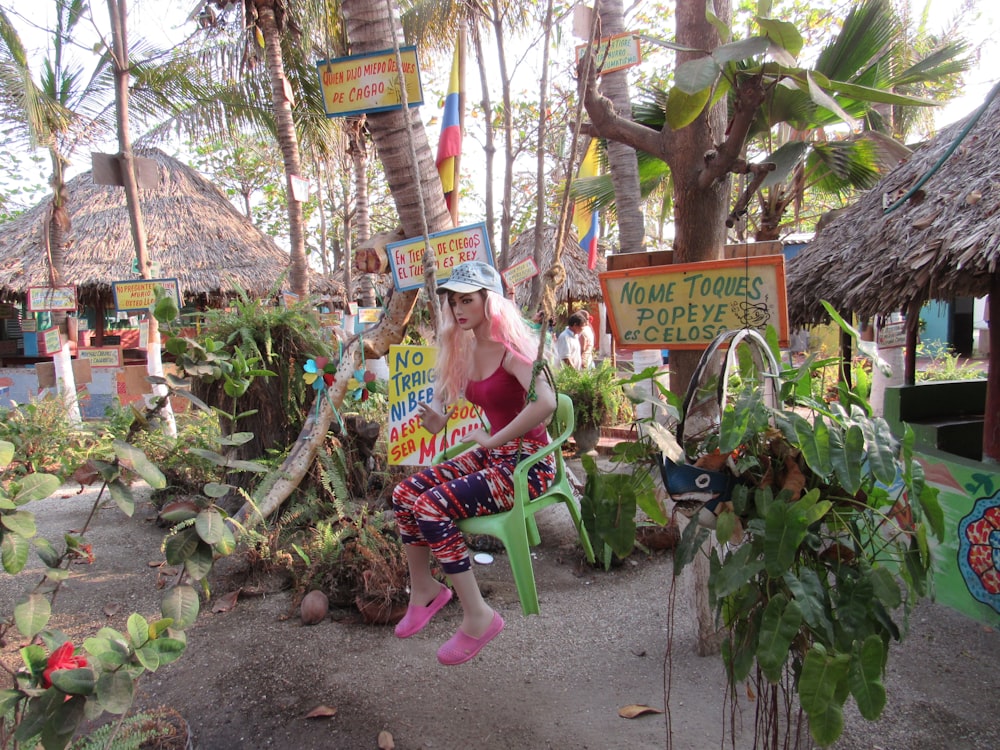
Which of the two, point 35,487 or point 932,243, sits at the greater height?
point 932,243

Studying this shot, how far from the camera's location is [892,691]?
3043 millimetres

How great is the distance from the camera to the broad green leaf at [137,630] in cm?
160

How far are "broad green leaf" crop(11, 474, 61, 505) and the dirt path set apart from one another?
5.30 feet

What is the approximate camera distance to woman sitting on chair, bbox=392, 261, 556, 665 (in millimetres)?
2490

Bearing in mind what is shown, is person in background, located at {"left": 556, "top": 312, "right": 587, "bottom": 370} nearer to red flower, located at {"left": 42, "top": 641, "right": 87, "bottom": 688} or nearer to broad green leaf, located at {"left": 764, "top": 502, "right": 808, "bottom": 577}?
broad green leaf, located at {"left": 764, "top": 502, "right": 808, "bottom": 577}

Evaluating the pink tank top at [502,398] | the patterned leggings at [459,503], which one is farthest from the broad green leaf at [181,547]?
the pink tank top at [502,398]

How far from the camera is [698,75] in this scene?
1.79 metres

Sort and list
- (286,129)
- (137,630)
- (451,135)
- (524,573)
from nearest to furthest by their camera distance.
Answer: (137,630)
(524,573)
(451,135)
(286,129)

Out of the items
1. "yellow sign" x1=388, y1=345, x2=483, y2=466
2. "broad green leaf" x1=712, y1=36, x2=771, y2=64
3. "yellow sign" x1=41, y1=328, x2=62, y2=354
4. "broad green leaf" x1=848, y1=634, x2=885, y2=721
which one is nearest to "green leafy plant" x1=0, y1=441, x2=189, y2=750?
"broad green leaf" x1=848, y1=634, x2=885, y2=721

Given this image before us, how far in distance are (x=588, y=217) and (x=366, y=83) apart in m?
5.42

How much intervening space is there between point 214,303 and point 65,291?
22.5 ft

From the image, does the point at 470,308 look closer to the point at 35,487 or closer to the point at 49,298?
the point at 35,487

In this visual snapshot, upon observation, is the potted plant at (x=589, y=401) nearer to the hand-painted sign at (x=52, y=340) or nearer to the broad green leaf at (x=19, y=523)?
the hand-painted sign at (x=52, y=340)

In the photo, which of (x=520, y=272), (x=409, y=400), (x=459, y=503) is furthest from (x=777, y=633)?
(x=520, y=272)
